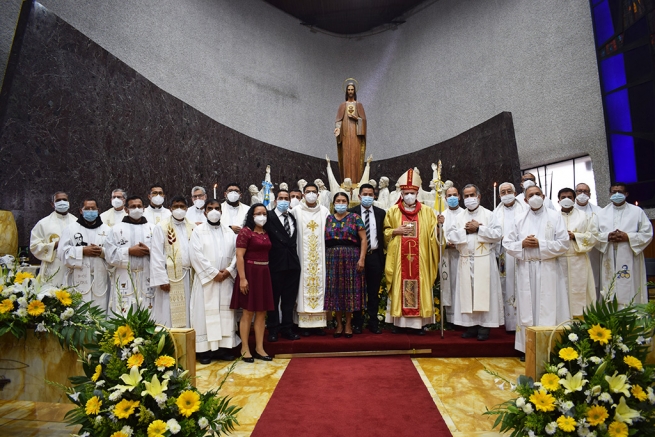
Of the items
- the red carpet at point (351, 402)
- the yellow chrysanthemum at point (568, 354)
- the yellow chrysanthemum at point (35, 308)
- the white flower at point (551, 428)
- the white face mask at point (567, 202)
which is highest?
the white face mask at point (567, 202)

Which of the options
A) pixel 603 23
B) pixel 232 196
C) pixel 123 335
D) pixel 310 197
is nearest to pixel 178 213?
pixel 232 196

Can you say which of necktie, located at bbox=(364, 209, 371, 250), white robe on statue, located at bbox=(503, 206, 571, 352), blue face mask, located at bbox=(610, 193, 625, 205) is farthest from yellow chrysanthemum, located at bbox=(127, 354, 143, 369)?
blue face mask, located at bbox=(610, 193, 625, 205)

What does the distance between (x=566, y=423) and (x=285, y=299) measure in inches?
136

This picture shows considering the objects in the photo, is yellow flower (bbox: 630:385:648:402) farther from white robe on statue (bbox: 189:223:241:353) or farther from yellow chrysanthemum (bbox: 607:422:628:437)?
white robe on statue (bbox: 189:223:241:353)

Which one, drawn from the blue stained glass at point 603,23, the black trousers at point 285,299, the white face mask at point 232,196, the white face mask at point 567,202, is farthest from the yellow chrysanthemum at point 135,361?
the blue stained glass at point 603,23

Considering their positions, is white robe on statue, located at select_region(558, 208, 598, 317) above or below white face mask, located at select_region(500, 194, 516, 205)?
below

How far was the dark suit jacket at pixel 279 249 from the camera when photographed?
16.8ft

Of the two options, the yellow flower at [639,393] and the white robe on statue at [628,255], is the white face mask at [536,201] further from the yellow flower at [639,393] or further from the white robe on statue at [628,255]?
the yellow flower at [639,393]

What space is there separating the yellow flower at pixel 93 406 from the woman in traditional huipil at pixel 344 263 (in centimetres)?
318

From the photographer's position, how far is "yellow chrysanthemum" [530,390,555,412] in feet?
7.50

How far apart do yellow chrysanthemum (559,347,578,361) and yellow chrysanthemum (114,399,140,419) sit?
7.18 ft

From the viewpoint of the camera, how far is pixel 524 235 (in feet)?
16.4

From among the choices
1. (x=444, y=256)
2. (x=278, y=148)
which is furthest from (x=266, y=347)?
(x=278, y=148)

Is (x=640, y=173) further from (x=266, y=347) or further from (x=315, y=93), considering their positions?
(x=315, y=93)
